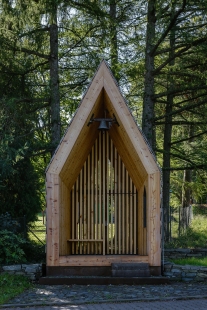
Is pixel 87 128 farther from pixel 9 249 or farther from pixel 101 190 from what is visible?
pixel 9 249

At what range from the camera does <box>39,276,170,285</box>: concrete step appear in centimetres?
1227

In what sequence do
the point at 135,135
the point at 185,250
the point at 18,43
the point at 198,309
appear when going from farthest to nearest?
the point at 185,250 → the point at 18,43 → the point at 135,135 → the point at 198,309

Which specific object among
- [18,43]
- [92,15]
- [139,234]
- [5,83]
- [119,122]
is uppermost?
[92,15]

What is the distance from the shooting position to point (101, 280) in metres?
12.4

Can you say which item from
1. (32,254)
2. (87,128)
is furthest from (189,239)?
(87,128)

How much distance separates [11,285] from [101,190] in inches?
165

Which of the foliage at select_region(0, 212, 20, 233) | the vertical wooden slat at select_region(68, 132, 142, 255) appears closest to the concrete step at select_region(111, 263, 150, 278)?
the vertical wooden slat at select_region(68, 132, 142, 255)

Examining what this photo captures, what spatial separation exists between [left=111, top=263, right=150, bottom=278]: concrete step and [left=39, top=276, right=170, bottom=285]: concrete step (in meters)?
0.17

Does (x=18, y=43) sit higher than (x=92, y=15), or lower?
lower

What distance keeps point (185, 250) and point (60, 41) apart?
29.6 feet

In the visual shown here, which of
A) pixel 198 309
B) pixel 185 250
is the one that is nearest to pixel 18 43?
pixel 185 250

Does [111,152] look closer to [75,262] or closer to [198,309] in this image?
[75,262]

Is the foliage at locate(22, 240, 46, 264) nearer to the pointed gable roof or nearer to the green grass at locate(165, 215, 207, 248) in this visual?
the pointed gable roof

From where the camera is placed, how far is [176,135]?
26.6m
